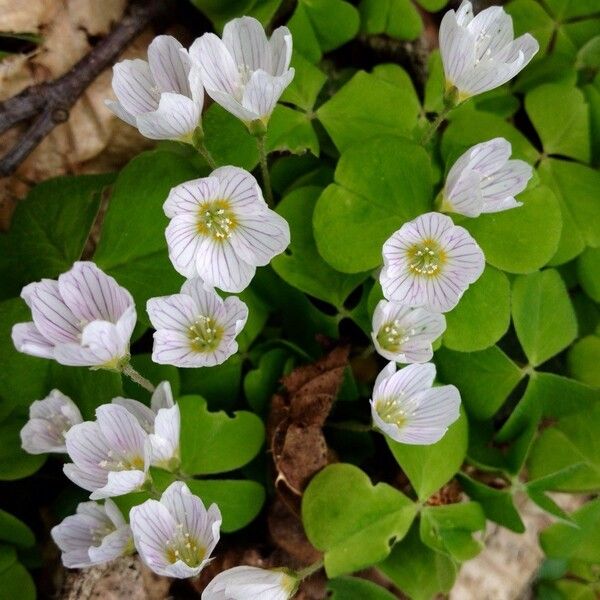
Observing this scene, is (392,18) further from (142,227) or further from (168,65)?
(142,227)

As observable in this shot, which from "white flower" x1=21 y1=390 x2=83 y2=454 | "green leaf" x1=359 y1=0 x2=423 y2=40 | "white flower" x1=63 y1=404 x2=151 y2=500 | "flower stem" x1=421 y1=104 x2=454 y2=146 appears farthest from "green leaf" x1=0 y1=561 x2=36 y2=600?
"green leaf" x1=359 y1=0 x2=423 y2=40

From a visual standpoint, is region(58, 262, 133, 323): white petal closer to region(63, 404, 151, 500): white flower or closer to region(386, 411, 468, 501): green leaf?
region(63, 404, 151, 500): white flower

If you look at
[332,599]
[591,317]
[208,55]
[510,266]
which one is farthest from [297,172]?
[332,599]

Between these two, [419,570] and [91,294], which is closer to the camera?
[91,294]

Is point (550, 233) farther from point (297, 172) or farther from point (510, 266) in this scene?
point (297, 172)

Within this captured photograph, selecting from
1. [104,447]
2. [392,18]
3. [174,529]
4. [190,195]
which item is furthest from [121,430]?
[392,18]

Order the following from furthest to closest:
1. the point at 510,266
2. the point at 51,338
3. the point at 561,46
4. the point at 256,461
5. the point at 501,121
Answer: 1. the point at 561,46
2. the point at 501,121
3. the point at 256,461
4. the point at 510,266
5. the point at 51,338

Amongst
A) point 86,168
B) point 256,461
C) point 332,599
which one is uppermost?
point 86,168
